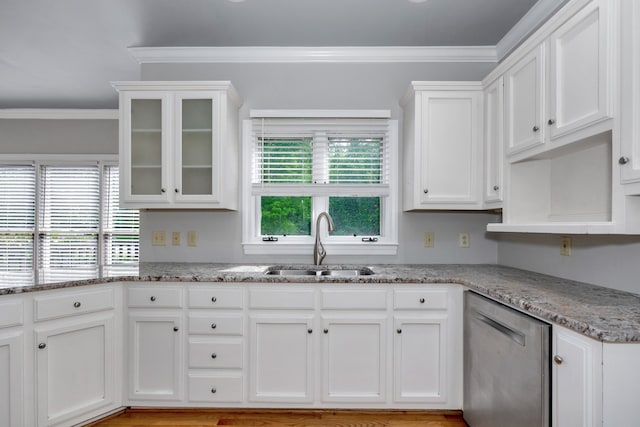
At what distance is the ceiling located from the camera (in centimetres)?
219

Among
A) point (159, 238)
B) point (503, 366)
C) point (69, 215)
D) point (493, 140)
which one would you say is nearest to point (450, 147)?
point (493, 140)

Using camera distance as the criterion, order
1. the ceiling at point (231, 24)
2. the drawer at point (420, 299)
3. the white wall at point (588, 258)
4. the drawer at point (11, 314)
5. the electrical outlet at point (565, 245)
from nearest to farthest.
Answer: the white wall at point (588, 258) → the drawer at point (11, 314) → the electrical outlet at point (565, 245) → the drawer at point (420, 299) → the ceiling at point (231, 24)

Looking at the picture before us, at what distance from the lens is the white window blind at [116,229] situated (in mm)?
4492

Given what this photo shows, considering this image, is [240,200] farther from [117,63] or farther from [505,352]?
[505,352]

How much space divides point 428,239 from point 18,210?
4956mm

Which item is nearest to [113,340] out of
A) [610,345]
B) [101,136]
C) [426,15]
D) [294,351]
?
[294,351]

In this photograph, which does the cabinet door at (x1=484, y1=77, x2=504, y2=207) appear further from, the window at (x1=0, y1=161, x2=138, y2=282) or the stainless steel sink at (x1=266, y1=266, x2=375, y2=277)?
the window at (x1=0, y1=161, x2=138, y2=282)

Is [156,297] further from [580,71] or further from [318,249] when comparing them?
[580,71]

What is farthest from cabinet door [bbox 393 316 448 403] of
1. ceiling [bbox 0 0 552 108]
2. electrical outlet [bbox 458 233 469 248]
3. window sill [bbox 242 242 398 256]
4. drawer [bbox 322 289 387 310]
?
ceiling [bbox 0 0 552 108]

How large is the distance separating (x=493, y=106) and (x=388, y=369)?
5.76ft

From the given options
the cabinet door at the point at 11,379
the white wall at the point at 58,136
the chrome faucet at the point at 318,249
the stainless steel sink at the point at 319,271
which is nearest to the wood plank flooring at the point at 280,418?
the cabinet door at the point at 11,379

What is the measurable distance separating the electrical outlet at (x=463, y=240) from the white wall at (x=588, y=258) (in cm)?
33

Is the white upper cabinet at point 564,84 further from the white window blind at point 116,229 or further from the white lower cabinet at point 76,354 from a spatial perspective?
the white window blind at point 116,229

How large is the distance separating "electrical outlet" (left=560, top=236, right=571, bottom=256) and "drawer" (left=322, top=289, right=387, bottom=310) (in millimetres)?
1026
